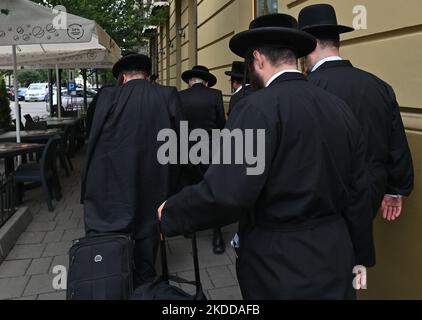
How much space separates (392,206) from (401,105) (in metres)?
0.72

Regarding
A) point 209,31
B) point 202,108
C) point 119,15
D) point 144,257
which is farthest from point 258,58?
point 119,15

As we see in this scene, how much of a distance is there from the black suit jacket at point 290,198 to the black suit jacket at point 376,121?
0.60 metres

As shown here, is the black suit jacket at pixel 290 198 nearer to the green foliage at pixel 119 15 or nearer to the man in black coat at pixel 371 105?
the man in black coat at pixel 371 105

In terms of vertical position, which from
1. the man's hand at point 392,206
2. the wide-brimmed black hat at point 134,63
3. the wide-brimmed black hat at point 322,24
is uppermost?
the wide-brimmed black hat at point 322,24

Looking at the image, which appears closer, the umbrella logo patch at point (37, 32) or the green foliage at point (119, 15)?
the umbrella logo patch at point (37, 32)

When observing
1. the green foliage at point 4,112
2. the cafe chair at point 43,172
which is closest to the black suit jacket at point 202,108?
the cafe chair at point 43,172

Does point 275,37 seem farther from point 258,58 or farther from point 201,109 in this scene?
point 201,109

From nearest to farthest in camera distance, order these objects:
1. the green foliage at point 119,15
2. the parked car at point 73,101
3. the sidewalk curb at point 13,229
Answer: the sidewalk curb at point 13,229
the green foliage at point 119,15
the parked car at point 73,101

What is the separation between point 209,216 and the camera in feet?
5.85

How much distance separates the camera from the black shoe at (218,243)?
4711 millimetres

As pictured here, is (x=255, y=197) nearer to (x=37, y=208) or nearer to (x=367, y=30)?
(x=367, y=30)

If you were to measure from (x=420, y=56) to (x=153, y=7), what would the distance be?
16053mm

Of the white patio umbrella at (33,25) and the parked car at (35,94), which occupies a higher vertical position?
the parked car at (35,94)
